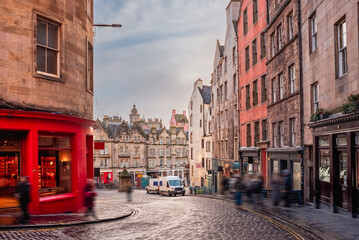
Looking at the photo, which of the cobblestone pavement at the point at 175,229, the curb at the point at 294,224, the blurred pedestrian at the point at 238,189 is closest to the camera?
the cobblestone pavement at the point at 175,229

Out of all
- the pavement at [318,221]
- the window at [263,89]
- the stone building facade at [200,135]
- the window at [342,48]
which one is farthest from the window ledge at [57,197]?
the stone building facade at [200,135]

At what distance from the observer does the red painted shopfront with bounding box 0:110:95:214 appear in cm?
1548

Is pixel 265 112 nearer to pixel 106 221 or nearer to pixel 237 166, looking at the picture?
pixel 237 166

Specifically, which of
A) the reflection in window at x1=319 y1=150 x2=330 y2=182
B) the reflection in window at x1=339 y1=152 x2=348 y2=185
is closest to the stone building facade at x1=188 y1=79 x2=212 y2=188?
the reflection in window at x1=319 y1=150 x2=330 y2=182

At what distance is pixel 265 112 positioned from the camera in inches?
1163

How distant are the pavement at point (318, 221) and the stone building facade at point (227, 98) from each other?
20.5 m

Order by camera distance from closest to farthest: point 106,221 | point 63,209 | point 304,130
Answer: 1. point 106,221
2. point 63,209
3. point 304,130

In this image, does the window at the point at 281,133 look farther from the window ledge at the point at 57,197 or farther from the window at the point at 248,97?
the window ledge at the point at 57,197

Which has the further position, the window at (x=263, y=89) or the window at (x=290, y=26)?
the window at (x=263, y=89)

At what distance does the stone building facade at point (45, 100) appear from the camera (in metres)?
15.1

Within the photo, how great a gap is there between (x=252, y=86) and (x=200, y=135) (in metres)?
30.4

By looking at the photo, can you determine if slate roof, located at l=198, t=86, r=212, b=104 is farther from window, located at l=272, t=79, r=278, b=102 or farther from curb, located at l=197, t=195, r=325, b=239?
curb, located at l=197, t=195, r=325, b=239

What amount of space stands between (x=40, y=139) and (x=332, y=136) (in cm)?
1220

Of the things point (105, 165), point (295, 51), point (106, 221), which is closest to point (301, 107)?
point (295, 51)
